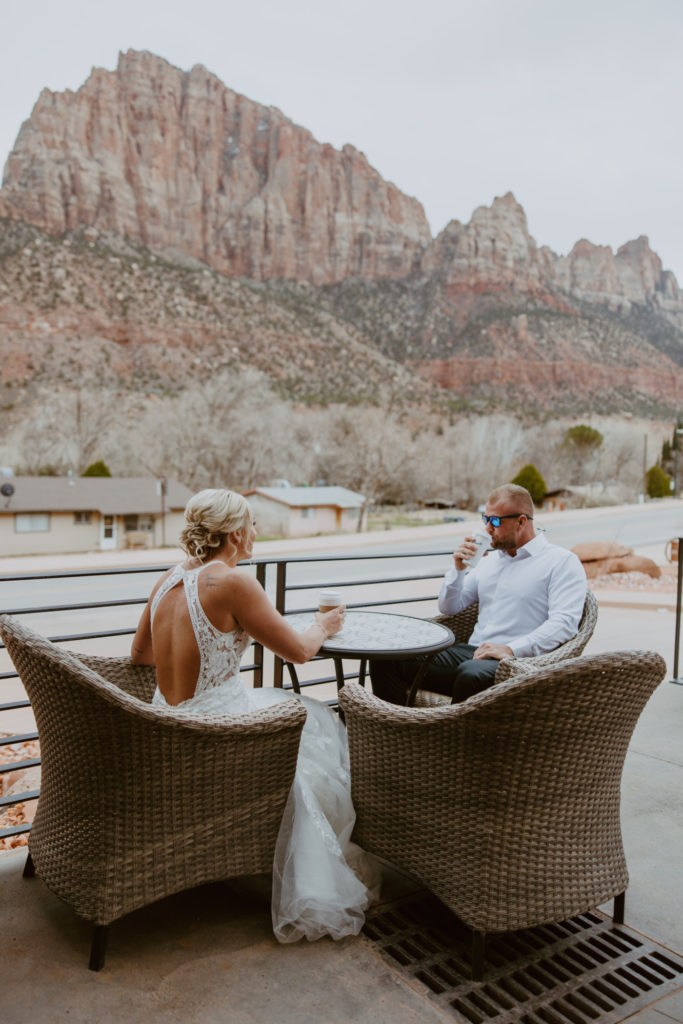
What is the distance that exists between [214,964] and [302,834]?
1.18 ft

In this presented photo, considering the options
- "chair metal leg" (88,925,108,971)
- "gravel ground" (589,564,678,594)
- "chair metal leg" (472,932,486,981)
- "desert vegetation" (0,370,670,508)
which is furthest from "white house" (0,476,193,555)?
"chair metal leg" (472,932,486,981)

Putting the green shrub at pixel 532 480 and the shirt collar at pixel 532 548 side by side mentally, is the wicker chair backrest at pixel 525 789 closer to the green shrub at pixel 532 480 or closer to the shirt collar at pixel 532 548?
the shirt collar at pixel 532 548

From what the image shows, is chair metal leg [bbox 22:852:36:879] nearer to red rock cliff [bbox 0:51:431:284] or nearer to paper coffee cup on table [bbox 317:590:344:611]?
paper coffee cup on table [bbox 317:590:344:611]

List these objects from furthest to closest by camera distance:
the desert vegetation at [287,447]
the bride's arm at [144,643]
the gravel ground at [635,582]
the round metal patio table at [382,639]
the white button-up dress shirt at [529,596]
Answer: the desert vegetation at [287,447] < the gravel ground at [635,582] < the white button-up dress shirt at [529,596] < the round metal patio table at [382,639] < the bride's arm at [144,643]

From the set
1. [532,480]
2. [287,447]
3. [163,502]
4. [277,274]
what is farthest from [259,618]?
[277,274]

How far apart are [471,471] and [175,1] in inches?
1119

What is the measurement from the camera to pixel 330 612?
7.71ft

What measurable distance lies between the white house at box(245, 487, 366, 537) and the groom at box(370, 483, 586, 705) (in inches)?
1119

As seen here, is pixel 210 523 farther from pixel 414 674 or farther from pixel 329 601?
pixel 414 674

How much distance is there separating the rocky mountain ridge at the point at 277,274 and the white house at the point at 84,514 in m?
20.2

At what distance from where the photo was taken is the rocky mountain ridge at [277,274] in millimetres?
52219

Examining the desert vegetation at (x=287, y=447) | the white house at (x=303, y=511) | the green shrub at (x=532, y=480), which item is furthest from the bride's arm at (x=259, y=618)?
the desert vegetation at (x=287, y=447)

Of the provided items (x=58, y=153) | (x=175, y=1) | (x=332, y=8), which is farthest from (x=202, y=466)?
(x=58, y=153)

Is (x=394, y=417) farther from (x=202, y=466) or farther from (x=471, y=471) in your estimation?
(x=202, y=466)
